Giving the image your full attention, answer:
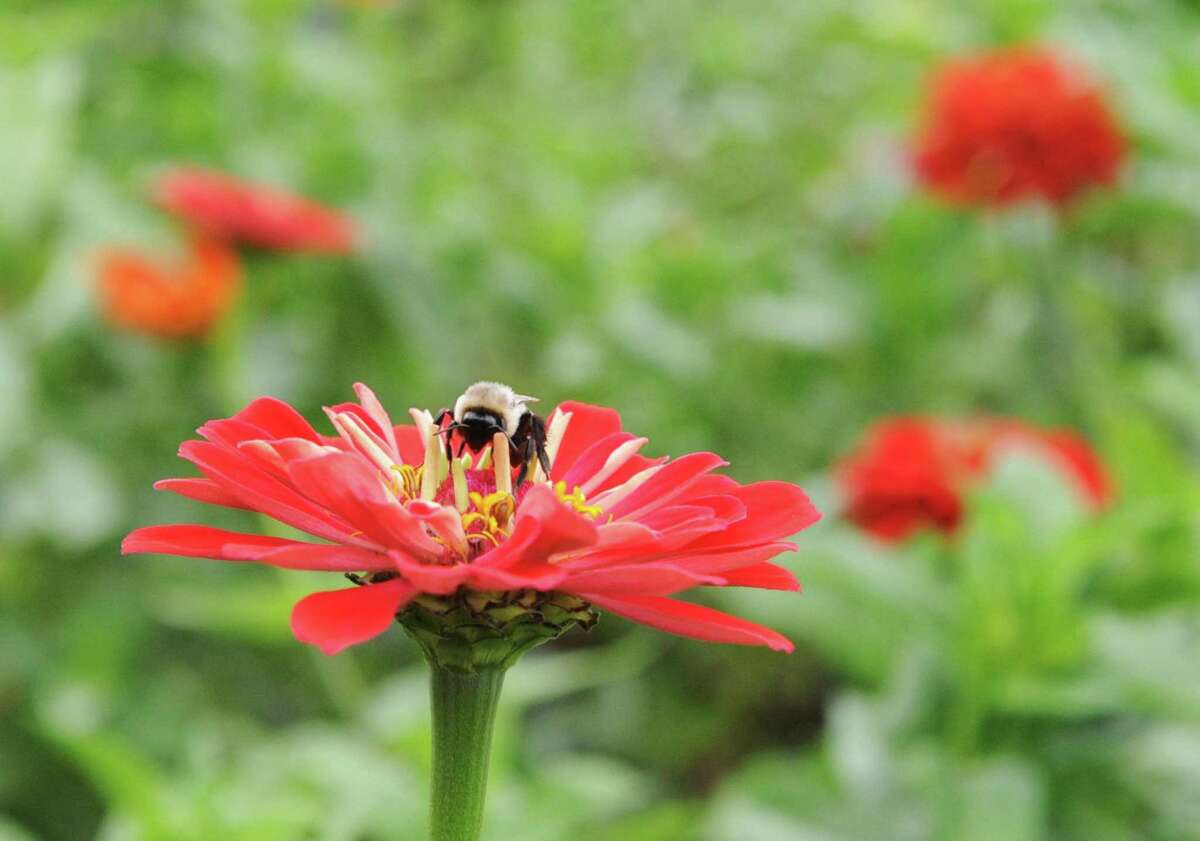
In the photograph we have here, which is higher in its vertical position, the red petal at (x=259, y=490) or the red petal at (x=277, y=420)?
the red petal at (x=277, y=420)

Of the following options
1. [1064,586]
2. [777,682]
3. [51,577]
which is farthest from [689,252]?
[1064,586]

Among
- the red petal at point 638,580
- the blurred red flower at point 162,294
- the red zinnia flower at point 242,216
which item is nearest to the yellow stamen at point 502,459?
the red petal at point 638,580

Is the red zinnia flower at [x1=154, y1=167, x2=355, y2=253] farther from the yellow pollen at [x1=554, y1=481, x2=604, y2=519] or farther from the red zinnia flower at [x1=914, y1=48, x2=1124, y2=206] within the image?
the yellow pollen at [x1=554, y1=481, x2=604, y2=519]

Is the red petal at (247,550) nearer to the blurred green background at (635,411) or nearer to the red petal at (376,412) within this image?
the red petal at (376,412)

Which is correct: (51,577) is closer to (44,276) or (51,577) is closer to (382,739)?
(44,276)

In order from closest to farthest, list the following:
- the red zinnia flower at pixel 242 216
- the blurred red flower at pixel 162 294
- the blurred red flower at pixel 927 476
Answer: the blurred red flower at pixel 927 476
the red zinnia flower at pixel 242 216
the blurred red flower at pixel 162 294

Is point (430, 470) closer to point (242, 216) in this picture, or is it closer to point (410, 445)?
point (410, 445)
